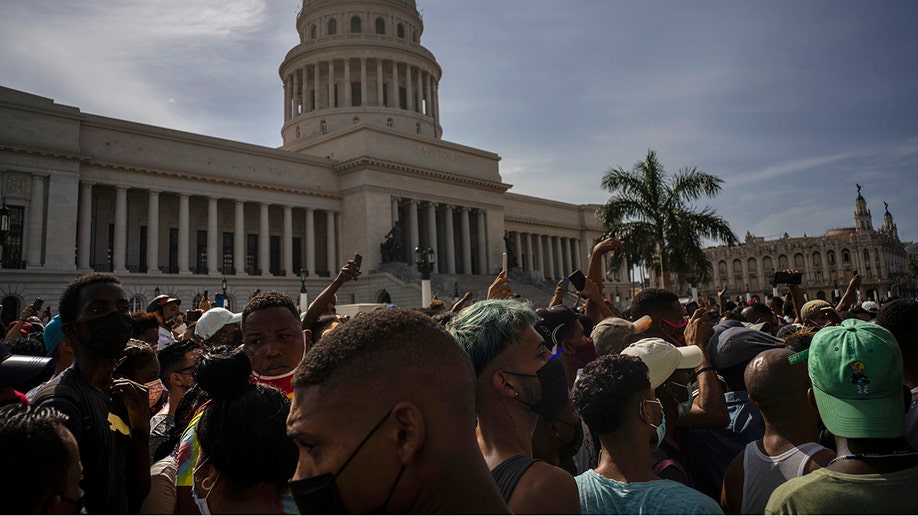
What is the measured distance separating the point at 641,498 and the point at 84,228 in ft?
133

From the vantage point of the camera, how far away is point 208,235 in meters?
40.6

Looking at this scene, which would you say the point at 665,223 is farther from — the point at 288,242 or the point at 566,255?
the point at 566,255

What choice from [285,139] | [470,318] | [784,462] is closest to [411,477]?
[470,318]

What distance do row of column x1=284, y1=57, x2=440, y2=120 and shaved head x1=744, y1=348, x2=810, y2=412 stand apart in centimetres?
5966

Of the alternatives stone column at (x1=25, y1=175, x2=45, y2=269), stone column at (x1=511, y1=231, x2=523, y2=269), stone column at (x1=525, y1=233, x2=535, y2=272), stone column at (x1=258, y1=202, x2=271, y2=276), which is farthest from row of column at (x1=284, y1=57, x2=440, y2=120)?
stone column at (x1=25, y1=175, x2=45, y2=269)

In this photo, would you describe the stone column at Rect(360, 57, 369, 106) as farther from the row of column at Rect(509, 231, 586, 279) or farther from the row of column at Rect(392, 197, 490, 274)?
the row of column at Rect(509, 231, 586, 279)

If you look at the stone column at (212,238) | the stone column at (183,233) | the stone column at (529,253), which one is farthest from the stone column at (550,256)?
the stone column at (183,233)

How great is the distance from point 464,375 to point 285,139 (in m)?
65.8

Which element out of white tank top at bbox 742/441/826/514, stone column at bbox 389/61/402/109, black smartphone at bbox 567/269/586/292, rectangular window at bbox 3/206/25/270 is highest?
stone column at bbox 389/61/402/109

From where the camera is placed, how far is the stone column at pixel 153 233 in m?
37.5

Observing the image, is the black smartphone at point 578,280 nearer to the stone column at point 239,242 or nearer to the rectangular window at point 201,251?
the stone column at point 239,242

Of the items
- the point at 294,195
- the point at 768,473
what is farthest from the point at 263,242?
the point at 768,473

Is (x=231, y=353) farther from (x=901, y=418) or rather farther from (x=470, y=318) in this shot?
(x=901, y=418)

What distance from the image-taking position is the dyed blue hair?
2721mm
